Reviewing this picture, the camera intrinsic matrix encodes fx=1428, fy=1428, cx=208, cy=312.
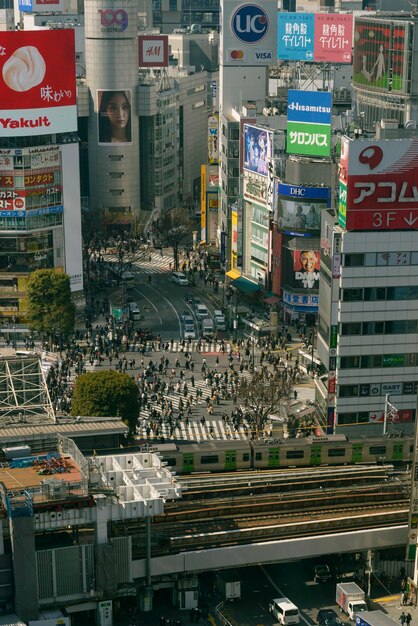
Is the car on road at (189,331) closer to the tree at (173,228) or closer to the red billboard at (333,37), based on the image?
the tree at (173,228)

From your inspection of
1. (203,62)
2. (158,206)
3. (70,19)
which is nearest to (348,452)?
(158,206)

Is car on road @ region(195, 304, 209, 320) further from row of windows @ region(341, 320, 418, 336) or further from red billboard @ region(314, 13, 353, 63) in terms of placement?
red billboard @ region(314, 13, 353, 63)

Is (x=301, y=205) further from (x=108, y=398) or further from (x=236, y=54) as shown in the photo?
(x=108, y=398)

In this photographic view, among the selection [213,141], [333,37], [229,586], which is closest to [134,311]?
[213,141]

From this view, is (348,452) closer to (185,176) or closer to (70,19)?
(185,176)

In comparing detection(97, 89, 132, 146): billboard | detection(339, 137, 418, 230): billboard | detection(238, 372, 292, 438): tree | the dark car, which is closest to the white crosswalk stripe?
detection(238, 372, 292, 438): tree
